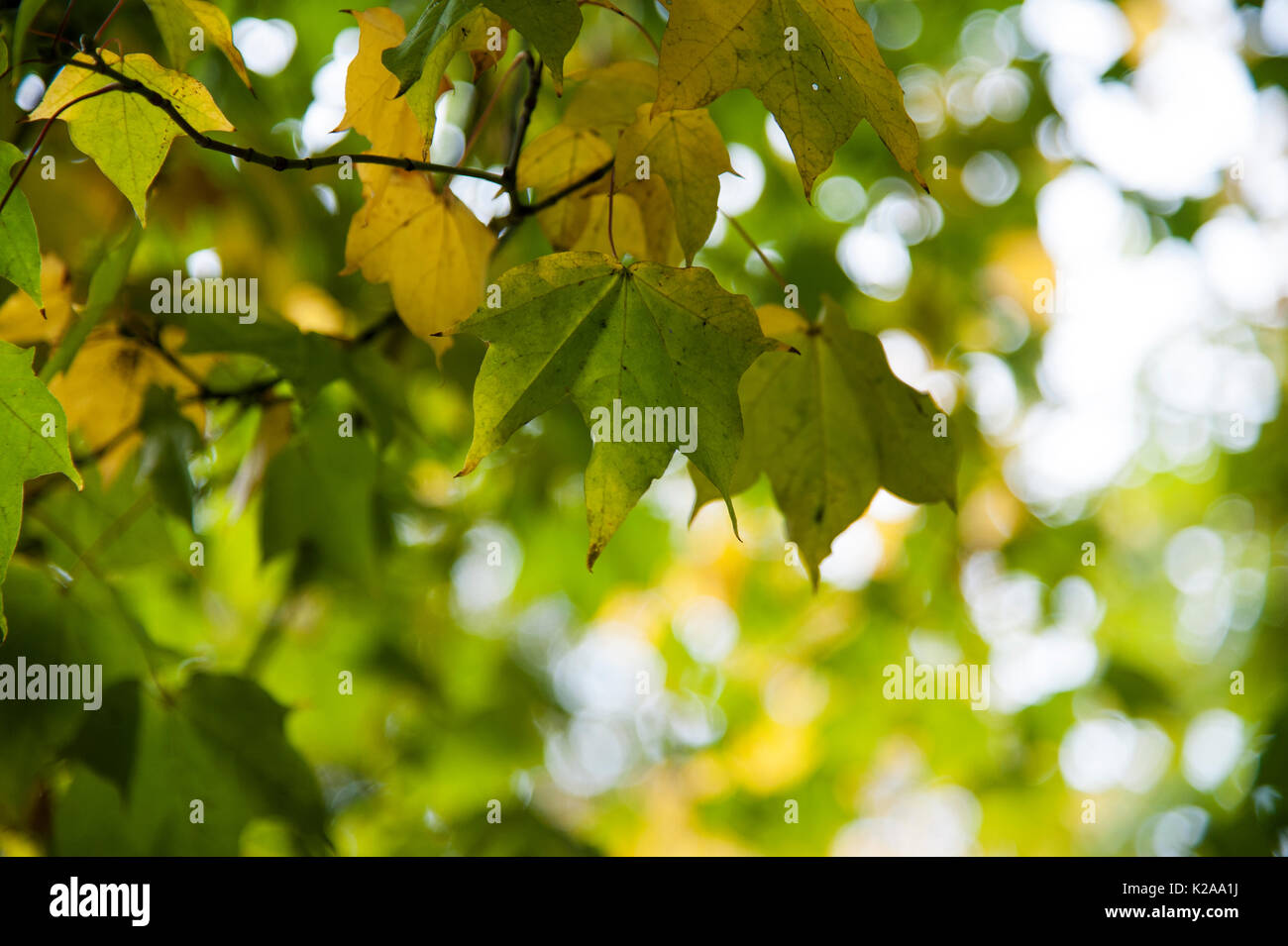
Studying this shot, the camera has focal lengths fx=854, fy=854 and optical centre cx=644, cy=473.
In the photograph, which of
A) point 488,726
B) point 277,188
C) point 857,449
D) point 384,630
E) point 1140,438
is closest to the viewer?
point 857,449

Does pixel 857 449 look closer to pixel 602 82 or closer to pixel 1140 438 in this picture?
pixel 602 82

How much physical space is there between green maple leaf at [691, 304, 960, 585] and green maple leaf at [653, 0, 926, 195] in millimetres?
324

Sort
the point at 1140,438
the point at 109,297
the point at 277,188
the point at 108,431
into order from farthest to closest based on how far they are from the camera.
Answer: the point at 1140,438, the point at 277,188, the point at 108,431, the point at 109,297

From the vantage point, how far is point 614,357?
0.83 metres

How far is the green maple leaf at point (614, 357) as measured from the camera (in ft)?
2.44

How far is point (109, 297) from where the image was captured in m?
0.98

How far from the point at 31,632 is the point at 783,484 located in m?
1.05

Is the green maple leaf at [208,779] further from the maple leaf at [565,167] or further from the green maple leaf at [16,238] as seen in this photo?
the maple leaf at [565,167]
